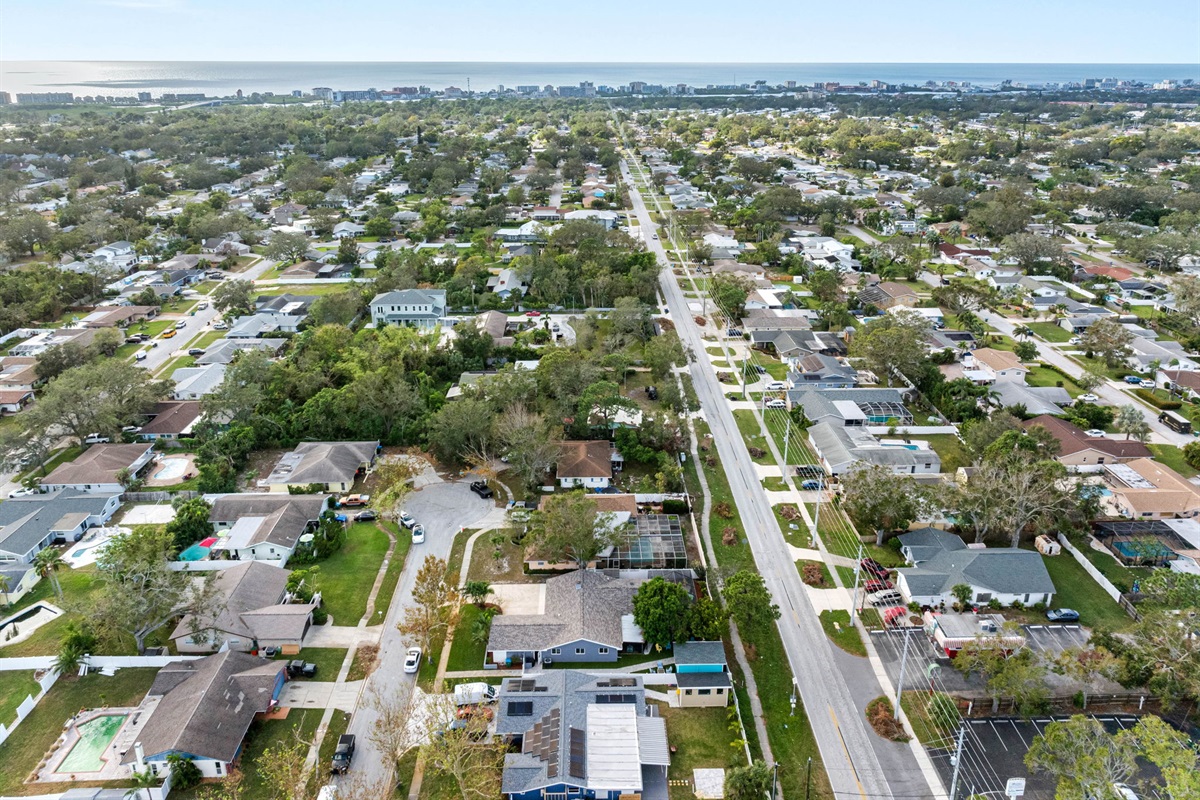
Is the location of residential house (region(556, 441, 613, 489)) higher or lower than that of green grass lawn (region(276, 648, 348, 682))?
higher

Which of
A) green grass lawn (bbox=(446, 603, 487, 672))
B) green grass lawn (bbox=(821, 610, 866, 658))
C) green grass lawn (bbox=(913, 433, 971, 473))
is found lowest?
green grass lawn (bbox=(446, 603, 487, 672))

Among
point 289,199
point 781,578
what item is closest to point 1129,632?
point 781,578

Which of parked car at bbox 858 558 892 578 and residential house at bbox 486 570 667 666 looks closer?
residential house at bbox 486 570 667 666

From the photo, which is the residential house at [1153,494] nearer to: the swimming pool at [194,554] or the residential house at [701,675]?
the residential house at [701,675]

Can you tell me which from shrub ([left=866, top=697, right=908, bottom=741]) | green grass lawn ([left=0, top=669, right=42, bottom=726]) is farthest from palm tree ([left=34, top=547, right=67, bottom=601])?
shrub ([left=866, top=697, right=908, bottom=741])

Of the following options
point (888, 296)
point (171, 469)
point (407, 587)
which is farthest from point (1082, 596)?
point (171, 469)

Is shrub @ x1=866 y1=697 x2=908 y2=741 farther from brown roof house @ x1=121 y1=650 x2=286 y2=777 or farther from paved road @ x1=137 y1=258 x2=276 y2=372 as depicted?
paved road @ x1=137 y1=258 x2=276 y2=372

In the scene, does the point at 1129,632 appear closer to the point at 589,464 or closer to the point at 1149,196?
the point at 589,464

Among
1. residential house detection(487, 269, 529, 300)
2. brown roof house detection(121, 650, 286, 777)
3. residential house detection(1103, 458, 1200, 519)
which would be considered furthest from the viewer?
residential house detection(487, 269, 529, 300)

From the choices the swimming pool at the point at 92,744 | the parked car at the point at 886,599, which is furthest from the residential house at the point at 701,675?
the swimming pool at the point at 92,744
